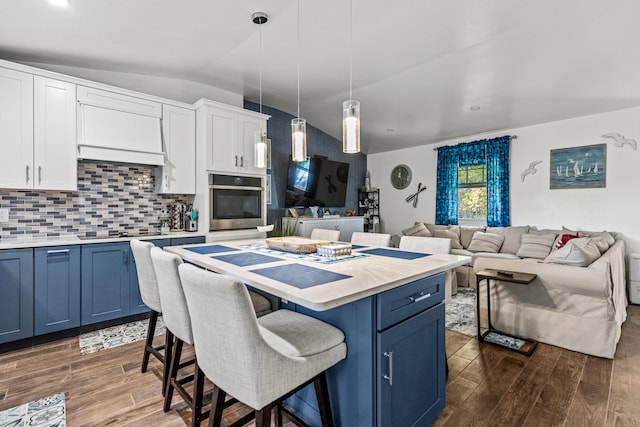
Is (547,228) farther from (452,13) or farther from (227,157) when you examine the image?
(227,157)

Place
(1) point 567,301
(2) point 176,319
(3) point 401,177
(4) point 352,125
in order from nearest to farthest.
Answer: (2) point 176,319 → (4) point 352,125 → (1) point 567,301 → (3) point 401,177

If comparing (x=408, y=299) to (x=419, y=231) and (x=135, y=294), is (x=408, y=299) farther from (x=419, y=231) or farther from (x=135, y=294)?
(x=419, y=231)

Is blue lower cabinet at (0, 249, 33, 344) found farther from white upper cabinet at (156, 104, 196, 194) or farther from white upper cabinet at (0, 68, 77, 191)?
white upper cabinet at (156, 104, 196, 194)

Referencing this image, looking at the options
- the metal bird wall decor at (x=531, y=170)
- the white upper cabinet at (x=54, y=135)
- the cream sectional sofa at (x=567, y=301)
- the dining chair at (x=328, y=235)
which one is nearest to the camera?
the cream sectional sofa at (x=567, y=301)

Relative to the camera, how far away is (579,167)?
14.8 feet

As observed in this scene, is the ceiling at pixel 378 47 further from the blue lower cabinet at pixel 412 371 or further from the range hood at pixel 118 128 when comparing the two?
the blue lower cabinet at pixel 412 371

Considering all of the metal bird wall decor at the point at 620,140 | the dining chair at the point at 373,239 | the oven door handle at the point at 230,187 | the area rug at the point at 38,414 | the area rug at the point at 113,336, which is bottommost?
the area rug at the point at 38,414

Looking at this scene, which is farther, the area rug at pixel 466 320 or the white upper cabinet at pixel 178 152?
the white upper cabinet at pixel 178 152

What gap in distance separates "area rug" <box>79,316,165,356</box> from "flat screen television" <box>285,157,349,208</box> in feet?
9.41

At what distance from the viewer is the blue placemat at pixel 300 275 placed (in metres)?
1.35

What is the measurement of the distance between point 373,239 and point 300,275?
1.31 m

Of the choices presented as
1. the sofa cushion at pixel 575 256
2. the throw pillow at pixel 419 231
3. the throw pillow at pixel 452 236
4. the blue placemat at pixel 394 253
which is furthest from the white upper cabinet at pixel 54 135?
the throw pillow at pixel 452 236

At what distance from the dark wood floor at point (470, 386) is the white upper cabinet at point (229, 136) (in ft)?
7.15

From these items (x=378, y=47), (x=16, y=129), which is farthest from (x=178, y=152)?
(x=378, y=47)
